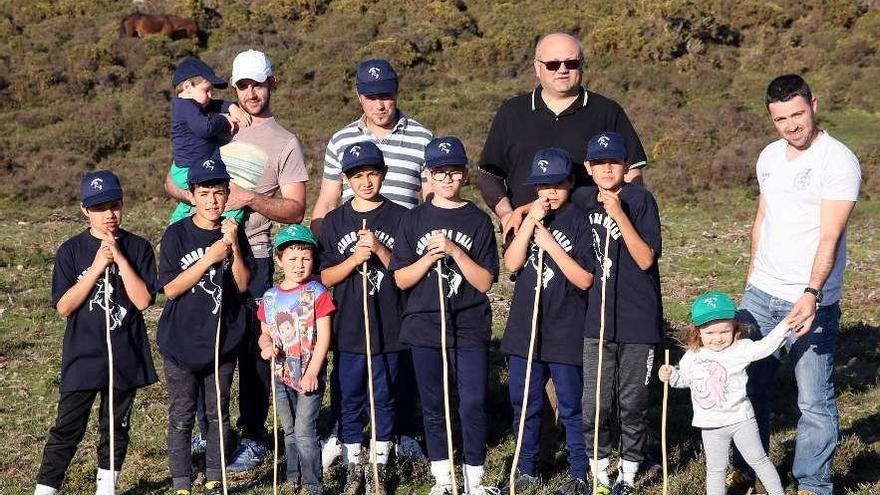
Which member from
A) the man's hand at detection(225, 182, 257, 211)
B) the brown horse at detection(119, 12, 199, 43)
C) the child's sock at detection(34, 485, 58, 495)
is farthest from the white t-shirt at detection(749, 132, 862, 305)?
the brown horse at detection(119, 12, 199, 43)

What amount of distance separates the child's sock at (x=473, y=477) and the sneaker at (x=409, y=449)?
0.81 meters

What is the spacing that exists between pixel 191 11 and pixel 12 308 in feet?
91.5

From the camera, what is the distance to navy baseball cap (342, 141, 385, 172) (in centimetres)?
583

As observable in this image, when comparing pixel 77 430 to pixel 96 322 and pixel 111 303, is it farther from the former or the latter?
pixel 111 303

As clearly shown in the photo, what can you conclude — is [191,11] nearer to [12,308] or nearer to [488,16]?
[488,16]

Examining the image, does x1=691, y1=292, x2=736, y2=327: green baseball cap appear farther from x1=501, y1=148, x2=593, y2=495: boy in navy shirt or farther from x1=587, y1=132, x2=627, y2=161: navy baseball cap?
x1=587, y1=132, x2=627, y2=161: navy baseball cap

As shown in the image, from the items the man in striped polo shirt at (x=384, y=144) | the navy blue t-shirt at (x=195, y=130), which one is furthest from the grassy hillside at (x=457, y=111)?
the navy blue t-shirt at (x=195, y=130)

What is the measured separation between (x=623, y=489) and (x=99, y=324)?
3095 millimetres

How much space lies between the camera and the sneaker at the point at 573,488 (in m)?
5.77

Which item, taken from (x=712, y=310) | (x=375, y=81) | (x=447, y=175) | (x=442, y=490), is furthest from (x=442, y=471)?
(x=375, y=81)

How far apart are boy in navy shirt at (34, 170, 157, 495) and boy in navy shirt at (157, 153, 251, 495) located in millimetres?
155

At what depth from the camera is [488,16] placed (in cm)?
3688

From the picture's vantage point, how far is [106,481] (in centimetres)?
587

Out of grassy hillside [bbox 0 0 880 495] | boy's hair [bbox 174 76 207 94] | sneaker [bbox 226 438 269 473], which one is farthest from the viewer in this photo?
grassy hillside [bbox 0 0 880 495]
